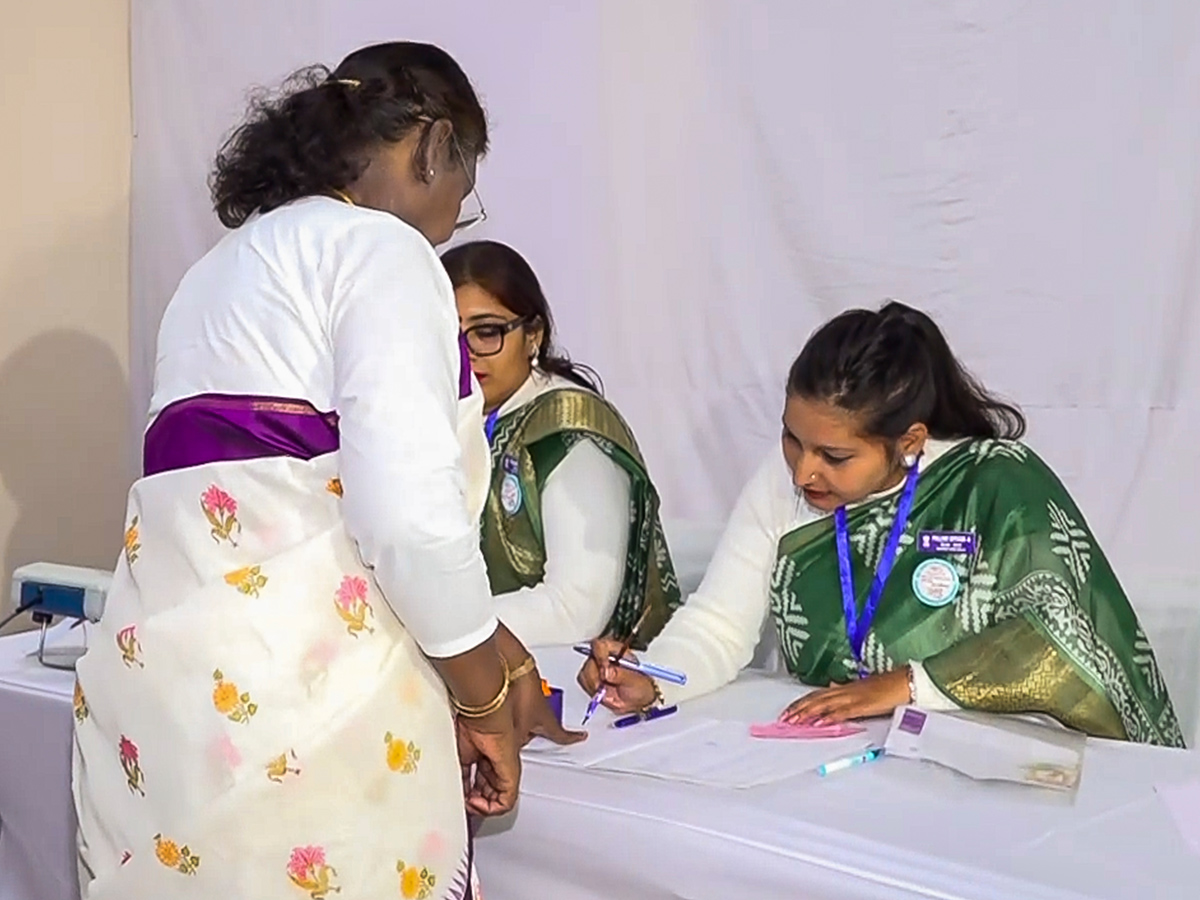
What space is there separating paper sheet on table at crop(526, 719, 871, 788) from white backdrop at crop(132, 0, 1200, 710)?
0.73m

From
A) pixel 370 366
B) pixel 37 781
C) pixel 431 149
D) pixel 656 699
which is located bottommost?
pixel 37 781

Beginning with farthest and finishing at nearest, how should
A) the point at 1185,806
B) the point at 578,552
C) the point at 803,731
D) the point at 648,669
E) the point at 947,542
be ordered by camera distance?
the point at 578,552 < the point at 947,542 < the point at 648,669 < the point at 803,731 < the point at 1185,806

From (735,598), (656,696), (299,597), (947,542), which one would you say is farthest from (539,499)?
(299,597)

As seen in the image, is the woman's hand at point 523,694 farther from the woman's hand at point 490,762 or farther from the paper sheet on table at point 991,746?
the paper sheet on table at point 991,746

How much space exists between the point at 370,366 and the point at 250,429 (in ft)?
0.40

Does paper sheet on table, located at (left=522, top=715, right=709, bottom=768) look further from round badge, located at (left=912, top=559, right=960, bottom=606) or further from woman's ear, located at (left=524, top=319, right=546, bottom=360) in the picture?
woman's ear, located at (left=524, top=319, right=546, bottom=360)

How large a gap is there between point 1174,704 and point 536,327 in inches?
40.0

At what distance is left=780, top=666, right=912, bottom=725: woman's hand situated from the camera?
4.93 feet

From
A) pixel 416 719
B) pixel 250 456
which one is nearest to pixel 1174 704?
pixel 416 719

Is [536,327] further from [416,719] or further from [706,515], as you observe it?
[416,719]

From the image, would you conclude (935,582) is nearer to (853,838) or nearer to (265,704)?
(853,838)

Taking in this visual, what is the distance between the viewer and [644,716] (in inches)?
61.0

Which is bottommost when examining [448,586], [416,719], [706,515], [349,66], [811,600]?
[706,515]

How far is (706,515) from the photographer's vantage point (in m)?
2.76
